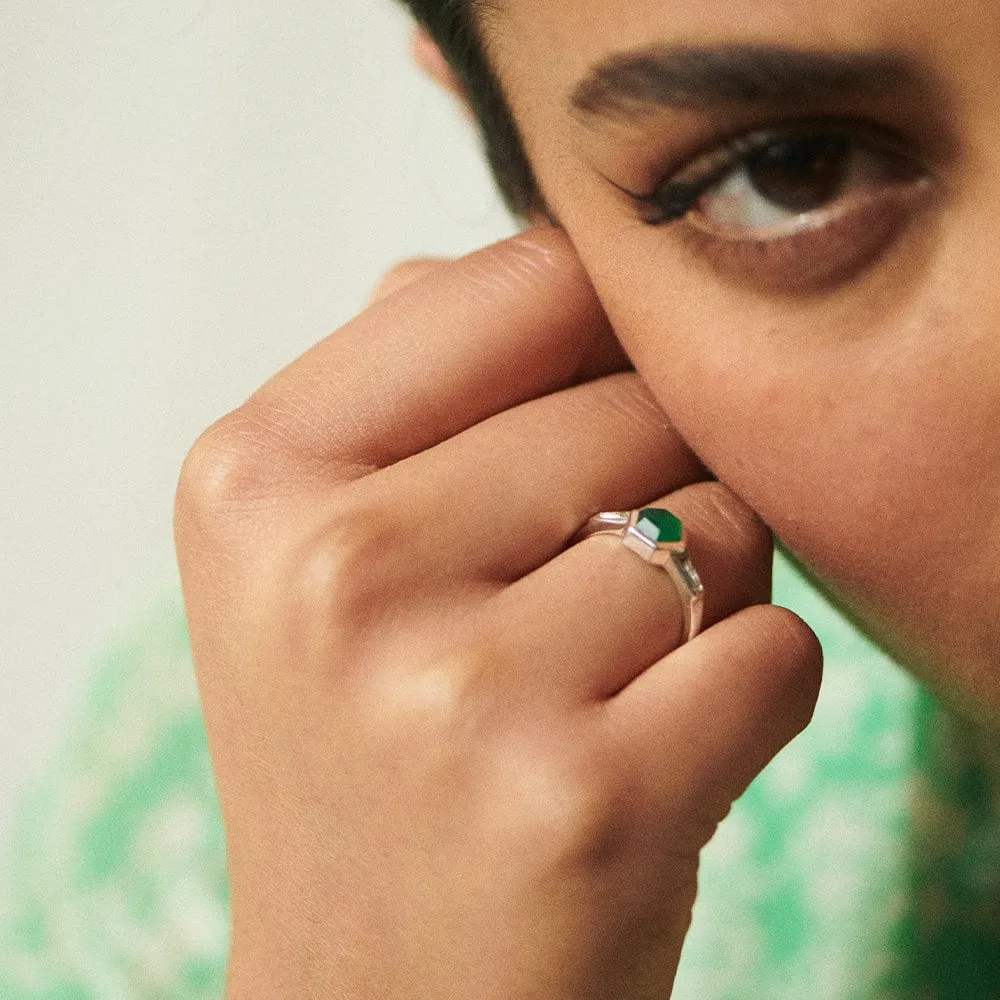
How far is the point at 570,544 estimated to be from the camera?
0.66 metres

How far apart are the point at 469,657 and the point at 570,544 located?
96 millimetres

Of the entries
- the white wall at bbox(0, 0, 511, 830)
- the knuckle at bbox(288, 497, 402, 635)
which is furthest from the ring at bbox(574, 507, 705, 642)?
the white wall at bbox(0, 0, 511, 830)

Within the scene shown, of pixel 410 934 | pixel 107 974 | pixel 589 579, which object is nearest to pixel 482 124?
pixel 589 579

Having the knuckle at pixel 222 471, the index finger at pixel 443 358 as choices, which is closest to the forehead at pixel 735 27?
the index finger at pixel 443 358

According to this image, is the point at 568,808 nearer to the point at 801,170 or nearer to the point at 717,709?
the point at 717,709

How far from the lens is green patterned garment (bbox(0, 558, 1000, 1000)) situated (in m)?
0.98

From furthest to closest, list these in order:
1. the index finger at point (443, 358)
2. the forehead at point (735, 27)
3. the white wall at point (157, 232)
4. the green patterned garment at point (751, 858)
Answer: the white wall at point (157, 232), the green patterned garment at point (751, 858), the index finger at point (443, 358), the forehead at point (735, 27)

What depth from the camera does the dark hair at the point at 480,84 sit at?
27.4 inches

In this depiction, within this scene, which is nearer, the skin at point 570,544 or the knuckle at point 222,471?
the skin at point 570,544

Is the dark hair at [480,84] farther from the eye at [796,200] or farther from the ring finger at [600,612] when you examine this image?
the ring finger at [600,612]

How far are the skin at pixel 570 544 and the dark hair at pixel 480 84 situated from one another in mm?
36

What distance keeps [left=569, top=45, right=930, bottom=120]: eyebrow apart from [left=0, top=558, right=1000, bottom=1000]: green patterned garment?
58 centimetres

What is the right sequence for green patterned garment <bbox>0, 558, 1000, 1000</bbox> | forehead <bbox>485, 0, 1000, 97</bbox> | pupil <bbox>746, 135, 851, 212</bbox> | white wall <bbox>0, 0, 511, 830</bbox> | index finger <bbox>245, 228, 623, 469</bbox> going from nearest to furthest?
forehead <bbox>485, 0, 1000, 97</bbox>, pupil <bbox>746, 135, 851, 212</bbox>, index finger <bbox>245, 228, 623, 469</bbox>, green patterned garment <bbox>0, 558, 1000, 1000</bbox>, white wall <bbox>0, 0, 511, 830</bbox>

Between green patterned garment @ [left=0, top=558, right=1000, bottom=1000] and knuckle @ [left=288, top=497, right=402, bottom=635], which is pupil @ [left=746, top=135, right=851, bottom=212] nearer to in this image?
knuckle @ [left=288, top=497, right=402, bottom=635]
